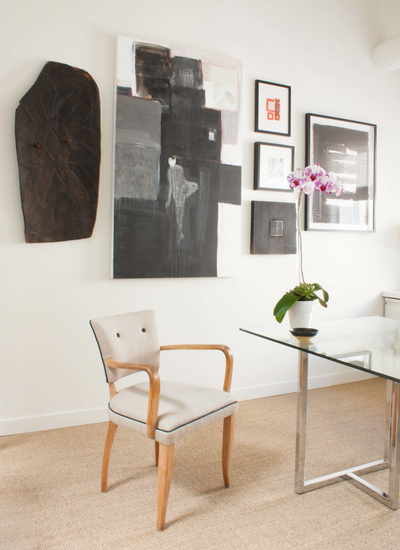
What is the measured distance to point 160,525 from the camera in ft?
6.28

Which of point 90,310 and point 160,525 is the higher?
point 90,310

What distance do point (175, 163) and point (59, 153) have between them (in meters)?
0.75

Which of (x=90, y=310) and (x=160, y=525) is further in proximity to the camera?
(x=90, y=310)

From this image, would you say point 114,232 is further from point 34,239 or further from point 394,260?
point 394,260

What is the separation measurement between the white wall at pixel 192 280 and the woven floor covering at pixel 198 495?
44 cm

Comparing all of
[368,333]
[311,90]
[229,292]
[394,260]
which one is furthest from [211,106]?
[394,260]

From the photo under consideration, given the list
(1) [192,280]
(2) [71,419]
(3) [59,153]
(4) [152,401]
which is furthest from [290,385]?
(3) [59,153]

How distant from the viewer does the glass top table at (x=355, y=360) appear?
6.37 feet

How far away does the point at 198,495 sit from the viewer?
219 centimetres

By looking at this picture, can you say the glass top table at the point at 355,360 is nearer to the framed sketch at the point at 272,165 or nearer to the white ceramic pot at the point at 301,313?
the white ceramic pot at the point at 301,313

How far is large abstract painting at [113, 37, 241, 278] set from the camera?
300 centimetres

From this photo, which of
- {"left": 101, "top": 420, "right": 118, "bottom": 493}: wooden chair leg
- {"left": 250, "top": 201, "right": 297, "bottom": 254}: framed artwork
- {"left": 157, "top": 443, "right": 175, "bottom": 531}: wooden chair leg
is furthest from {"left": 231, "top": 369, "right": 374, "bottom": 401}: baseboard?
{"left": 157, "top": 443, "right": 175, "bottom": 531}: wooden chair leg

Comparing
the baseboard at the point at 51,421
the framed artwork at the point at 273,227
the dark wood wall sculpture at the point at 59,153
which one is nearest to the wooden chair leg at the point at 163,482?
the baseboard at the point at 51,421

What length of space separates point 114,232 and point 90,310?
0.52 metres
